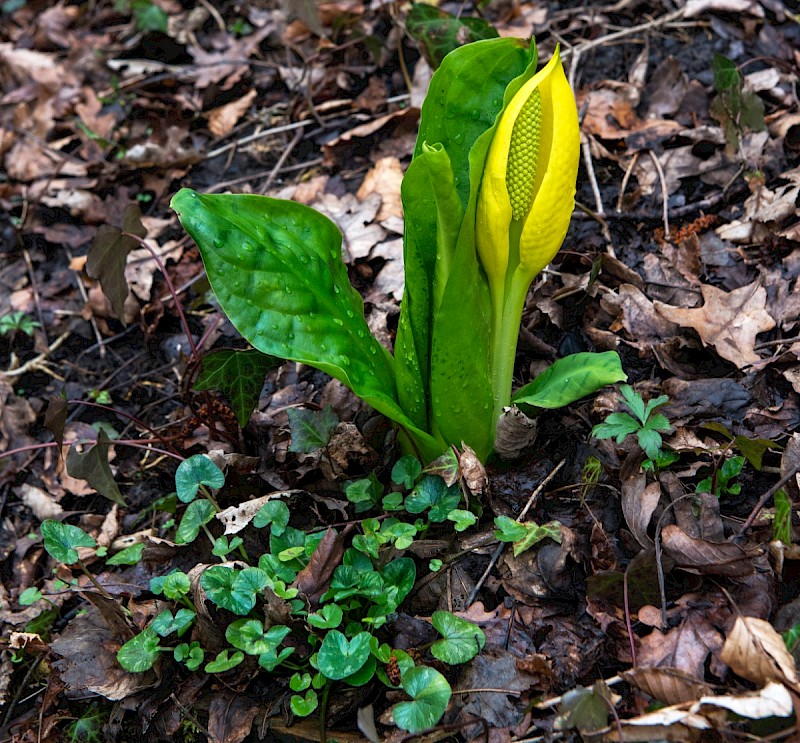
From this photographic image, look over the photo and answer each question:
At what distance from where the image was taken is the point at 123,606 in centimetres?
182

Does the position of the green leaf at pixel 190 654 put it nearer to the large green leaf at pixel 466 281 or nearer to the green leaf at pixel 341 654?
the green leaf at pixel 341 654

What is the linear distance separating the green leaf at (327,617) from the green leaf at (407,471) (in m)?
0.35

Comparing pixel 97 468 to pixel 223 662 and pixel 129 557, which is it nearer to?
pixel 129 557

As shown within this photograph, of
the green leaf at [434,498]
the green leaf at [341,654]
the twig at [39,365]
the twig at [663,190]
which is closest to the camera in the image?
the green leaf at [341,654]

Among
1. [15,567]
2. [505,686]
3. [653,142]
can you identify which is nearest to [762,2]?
[653,142]

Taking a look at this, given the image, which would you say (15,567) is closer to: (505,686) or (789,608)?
(505,686)

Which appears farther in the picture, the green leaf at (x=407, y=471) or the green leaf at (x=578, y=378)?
the green leaf at (x=407, y=471)

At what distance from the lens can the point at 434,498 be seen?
171 cm

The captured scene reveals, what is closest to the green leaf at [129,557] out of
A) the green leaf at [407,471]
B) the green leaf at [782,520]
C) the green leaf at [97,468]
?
the green leaf at [97,468]

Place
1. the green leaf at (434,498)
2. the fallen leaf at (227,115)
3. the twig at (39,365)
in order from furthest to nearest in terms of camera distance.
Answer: the fallen leaf at (227,115)
the twig at (39,365)
the green leaf at (434,498)

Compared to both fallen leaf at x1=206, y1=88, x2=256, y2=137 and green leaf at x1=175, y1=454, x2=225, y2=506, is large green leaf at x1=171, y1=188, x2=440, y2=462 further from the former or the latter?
fallen leaf at x1=206, y1=88, x2=256, y2=137

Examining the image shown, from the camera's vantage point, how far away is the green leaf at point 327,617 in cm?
150

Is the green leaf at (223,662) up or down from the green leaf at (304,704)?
up

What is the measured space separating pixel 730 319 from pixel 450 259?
0.89m
